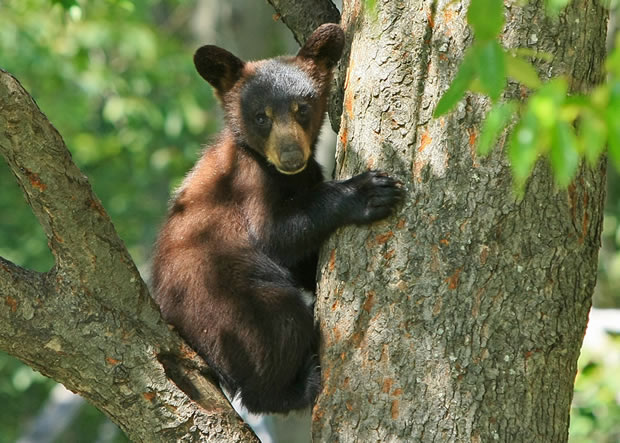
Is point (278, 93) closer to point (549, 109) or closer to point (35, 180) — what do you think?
point (35, 180)

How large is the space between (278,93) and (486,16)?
11.7 feet

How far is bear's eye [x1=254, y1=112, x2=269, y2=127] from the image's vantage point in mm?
5266

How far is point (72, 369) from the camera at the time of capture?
11.9 feet

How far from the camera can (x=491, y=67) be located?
6.03 feet

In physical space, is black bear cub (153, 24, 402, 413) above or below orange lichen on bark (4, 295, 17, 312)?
above

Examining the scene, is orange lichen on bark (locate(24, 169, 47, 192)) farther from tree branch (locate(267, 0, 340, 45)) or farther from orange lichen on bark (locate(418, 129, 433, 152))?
tree branch (locate(267, 0, 340, 45))

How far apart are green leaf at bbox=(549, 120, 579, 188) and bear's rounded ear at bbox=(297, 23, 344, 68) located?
3131 millimetres

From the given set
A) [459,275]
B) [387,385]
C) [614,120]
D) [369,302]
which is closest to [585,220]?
[459,275]

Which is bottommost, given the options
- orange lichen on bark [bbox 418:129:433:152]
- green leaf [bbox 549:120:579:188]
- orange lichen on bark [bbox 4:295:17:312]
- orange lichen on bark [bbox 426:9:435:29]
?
orange lichen on bark [bbox 4:295:17:312]

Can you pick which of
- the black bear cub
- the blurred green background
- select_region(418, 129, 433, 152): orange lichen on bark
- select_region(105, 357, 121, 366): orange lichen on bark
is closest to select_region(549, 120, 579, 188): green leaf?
select_region(418, 129, 433, 152): orange lichen on bark

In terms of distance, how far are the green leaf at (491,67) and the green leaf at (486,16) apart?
0.03 metres

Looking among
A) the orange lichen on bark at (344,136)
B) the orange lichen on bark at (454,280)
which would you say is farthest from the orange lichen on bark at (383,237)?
the orange lichen on bark at (344,136)

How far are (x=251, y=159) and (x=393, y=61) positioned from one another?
1.60 meters

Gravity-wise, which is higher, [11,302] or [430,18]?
[430,18]
